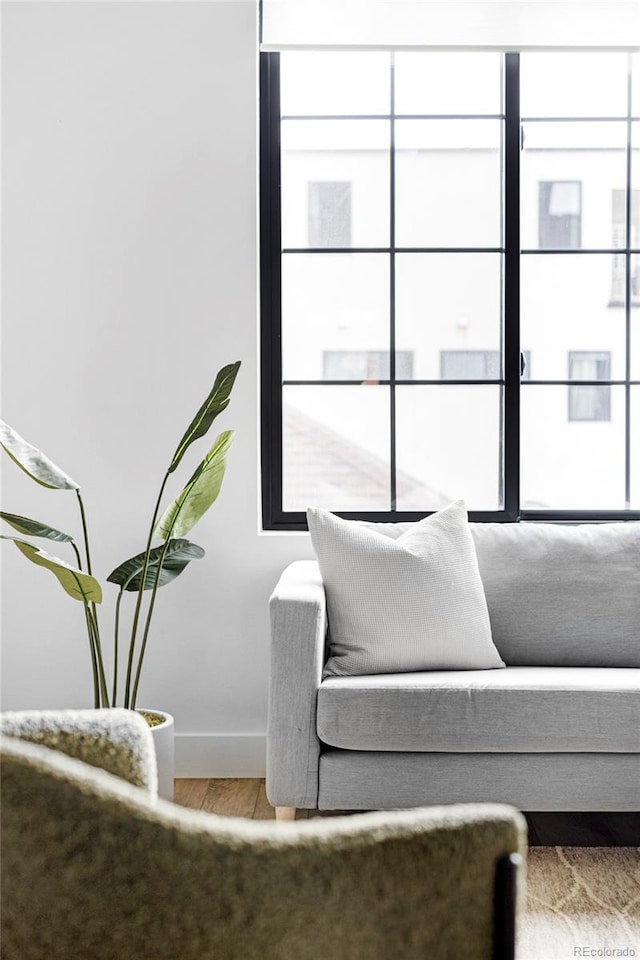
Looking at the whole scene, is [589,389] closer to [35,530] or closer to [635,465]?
[635,465]

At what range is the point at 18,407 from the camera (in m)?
3.16

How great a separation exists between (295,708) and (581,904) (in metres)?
0.82

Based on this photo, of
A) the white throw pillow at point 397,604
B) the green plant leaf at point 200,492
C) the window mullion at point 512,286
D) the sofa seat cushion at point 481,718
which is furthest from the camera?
the window mullion at point 512,286

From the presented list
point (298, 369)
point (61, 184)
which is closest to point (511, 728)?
point (298, 369)

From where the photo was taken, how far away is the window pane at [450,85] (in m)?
3.30

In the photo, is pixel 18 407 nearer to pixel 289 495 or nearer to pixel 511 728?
pixel 289 495

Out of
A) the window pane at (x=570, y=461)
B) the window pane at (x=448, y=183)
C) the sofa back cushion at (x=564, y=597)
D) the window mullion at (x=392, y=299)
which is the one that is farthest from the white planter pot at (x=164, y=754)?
the window pane at (x=448, y=183)

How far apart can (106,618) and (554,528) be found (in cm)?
156

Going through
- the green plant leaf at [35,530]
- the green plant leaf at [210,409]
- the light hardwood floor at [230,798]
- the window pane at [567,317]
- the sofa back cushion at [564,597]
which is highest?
the window pane at [567,317]

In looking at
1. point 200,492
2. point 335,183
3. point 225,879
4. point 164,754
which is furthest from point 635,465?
point 225,879

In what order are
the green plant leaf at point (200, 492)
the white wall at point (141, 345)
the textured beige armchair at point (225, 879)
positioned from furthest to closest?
the white wall at point (141, 345) < the green plant leaf at point (200, 492) < the textured beige armchair at point (225, 879)

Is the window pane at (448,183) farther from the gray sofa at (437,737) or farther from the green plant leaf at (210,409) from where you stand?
the gray sofa at (437,737)

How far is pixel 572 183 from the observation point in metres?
3.35

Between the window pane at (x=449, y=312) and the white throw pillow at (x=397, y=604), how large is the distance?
2.92ft
